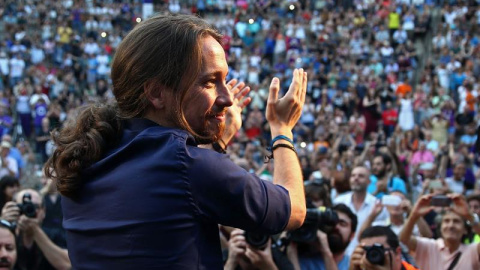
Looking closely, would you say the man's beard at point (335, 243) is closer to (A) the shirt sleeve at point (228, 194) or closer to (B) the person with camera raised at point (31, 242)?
(B) the person with camera raised at point (31, 242)

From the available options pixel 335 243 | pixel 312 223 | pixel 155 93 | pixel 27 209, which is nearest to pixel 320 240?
pixel 312 223

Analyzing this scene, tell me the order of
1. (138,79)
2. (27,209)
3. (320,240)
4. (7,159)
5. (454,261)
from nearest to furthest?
(138,79)
(320,240)
(27,209)
(454,261)
(7,159)

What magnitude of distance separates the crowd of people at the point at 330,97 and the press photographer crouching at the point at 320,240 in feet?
0.04

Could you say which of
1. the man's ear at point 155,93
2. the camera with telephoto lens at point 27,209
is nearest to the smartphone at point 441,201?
the camera with telephoto lens at point 27,209

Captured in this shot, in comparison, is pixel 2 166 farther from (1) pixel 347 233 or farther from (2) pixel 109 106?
(2) pixel 109 106

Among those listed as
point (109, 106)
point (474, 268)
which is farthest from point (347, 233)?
point (109, 106)

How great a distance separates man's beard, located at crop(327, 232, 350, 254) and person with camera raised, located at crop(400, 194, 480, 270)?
2.46 ft

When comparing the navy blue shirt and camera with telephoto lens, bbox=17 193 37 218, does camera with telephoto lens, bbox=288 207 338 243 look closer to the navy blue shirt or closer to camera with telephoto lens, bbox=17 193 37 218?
camera with telephoto lens, bbox=17 193 37 218

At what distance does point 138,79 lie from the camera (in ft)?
6.89

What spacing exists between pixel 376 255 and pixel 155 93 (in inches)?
80.5

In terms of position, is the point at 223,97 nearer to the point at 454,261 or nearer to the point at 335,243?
the point at 335,243

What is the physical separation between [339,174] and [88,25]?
1750 centimetres

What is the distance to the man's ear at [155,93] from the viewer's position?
210cm

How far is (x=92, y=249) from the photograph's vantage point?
2.03 metres
